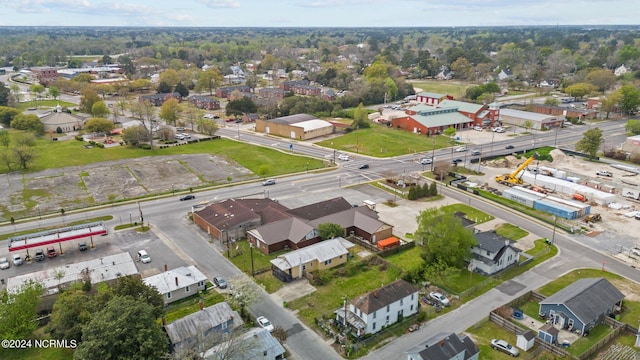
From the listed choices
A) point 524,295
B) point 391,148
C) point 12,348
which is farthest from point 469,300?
point 391,148

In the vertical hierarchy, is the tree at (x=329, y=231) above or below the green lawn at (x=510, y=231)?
above

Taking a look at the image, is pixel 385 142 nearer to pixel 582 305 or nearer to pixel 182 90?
pixel 582 305

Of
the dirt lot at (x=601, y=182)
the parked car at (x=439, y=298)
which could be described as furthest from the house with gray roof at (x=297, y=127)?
the parked car at (x=439, y=298)

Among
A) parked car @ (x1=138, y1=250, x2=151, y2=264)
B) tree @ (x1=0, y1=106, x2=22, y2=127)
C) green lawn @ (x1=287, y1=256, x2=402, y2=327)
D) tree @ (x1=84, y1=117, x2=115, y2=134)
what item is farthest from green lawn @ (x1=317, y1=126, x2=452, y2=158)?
tree @ (x1=0, y1=106, x2=22, y2=127)

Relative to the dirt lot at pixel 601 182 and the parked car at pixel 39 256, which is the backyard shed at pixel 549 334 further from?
the parked car at pixel 39 256

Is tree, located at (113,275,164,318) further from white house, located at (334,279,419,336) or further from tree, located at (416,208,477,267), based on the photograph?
tree, located at (416,208,477,267)

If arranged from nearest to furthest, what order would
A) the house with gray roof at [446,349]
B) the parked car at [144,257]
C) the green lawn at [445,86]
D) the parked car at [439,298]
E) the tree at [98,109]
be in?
the house with gray roof at [446,349]
the parked car at [439,298]
the parked car at [144,257]
the tree at [98,109]
the green lawn at [445,86]
